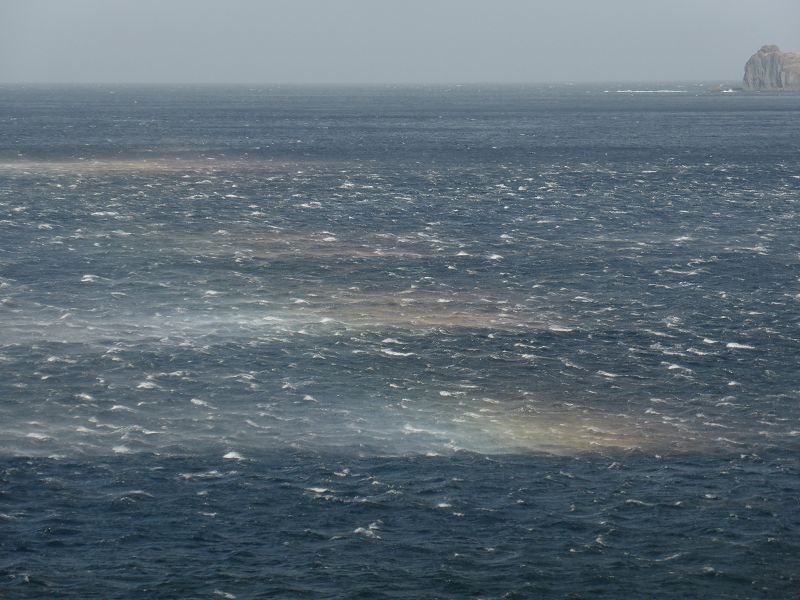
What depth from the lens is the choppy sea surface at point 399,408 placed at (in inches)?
1581

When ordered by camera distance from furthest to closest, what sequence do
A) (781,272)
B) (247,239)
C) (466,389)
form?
1. (247,239)
2. (781,272)
3. (466,389)

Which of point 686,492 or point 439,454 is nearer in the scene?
point 686,492

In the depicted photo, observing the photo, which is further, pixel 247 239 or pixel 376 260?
pixel 247 239

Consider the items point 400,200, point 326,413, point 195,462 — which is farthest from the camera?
point 400,200

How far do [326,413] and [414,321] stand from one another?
18.7 metres

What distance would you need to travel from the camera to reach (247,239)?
106m

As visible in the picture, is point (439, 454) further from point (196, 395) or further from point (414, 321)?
point (414, 321)

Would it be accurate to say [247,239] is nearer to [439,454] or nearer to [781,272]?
[781,272]

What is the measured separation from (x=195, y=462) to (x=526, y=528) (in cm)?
1467

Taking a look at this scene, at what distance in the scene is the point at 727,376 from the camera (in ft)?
204

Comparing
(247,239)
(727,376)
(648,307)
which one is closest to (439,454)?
(727,376)

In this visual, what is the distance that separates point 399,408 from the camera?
57.0 m

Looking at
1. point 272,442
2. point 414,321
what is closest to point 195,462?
point 272,442

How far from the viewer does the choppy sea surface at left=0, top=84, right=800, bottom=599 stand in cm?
4016
